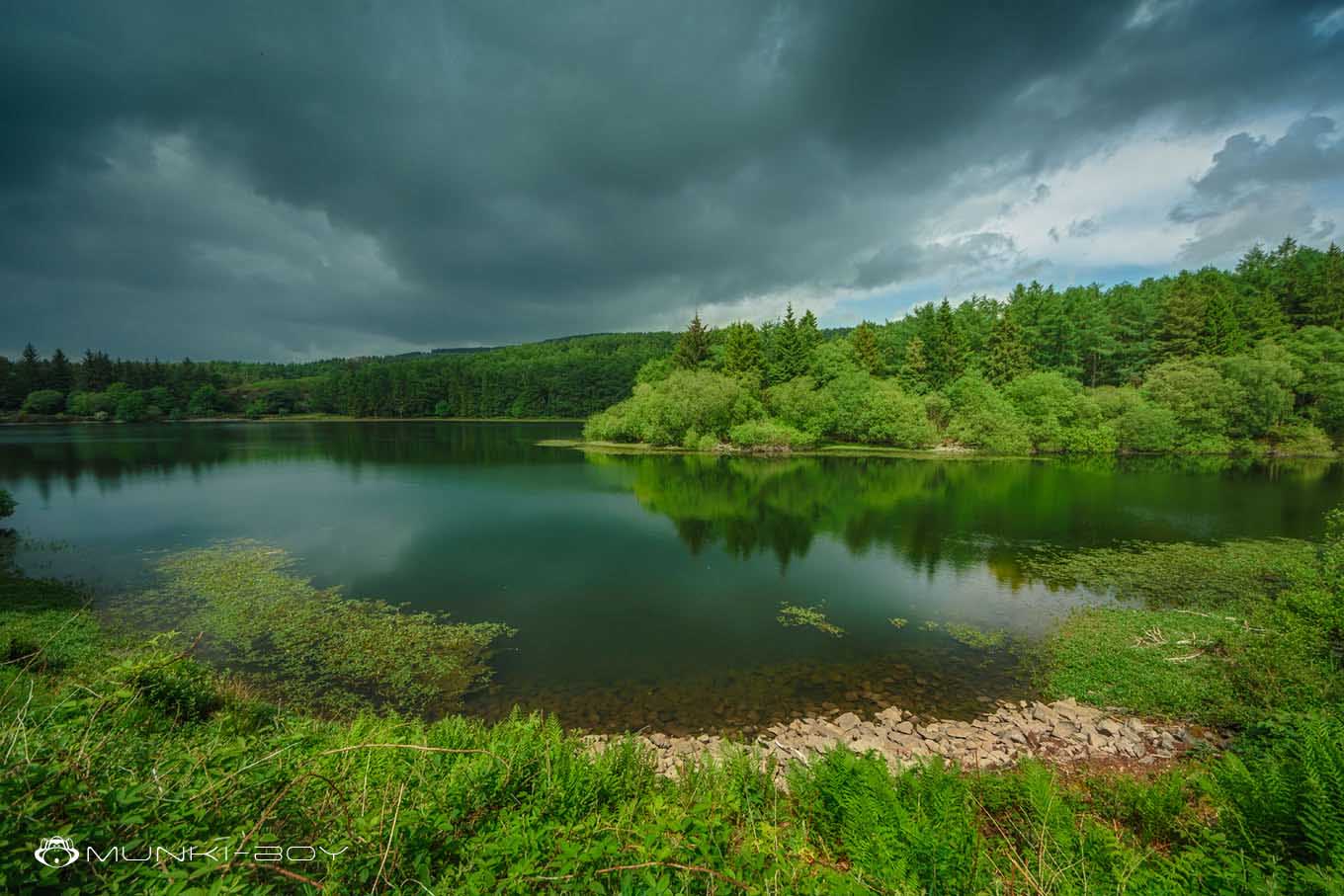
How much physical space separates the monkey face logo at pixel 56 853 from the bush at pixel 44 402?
6140 inches

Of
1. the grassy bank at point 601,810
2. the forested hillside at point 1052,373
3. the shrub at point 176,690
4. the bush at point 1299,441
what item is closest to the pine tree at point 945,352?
the forested hillside at point 1052,373

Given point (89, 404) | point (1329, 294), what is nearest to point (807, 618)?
point (1329, 294)

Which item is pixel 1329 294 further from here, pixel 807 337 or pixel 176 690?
pixel 176 690

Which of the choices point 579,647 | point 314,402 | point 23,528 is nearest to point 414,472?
point 23,528

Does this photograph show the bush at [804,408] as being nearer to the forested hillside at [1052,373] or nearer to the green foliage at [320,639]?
the forested hillside at [1052,373]

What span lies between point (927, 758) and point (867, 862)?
5.22 m

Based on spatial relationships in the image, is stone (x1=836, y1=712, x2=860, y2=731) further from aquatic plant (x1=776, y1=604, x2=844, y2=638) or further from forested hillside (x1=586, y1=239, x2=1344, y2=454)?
forested hillside (x1=586, y1=239, x2=1344, y2=454)

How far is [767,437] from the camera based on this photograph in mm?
56281

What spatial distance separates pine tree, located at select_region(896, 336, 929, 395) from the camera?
217ft

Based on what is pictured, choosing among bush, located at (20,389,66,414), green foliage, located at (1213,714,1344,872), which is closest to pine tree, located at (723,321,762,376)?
green foliage, located at (1213,714,1344,872)

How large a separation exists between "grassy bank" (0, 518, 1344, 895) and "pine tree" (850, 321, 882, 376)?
62.1m

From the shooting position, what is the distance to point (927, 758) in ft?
26.1

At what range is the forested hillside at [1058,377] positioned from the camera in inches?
2037

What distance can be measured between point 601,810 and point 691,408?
53.1 metres
